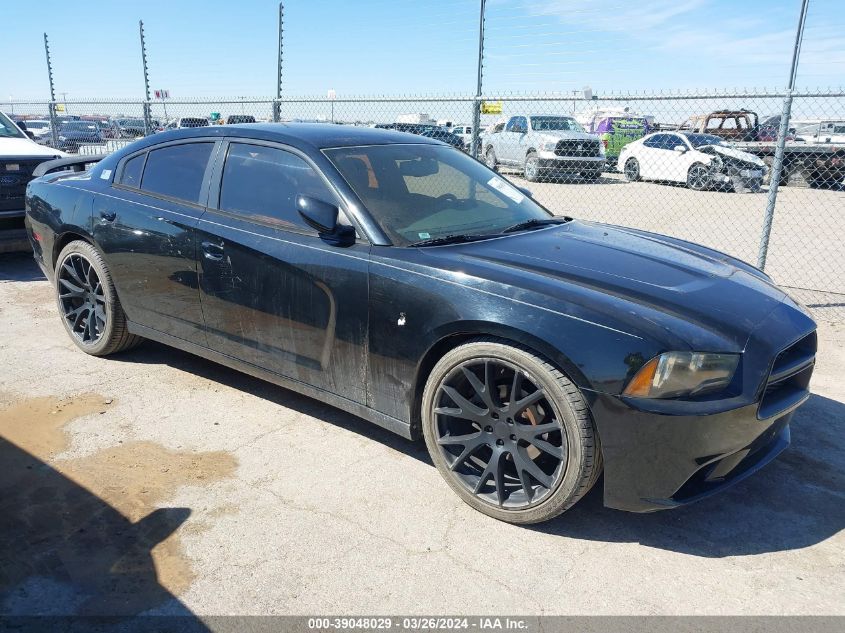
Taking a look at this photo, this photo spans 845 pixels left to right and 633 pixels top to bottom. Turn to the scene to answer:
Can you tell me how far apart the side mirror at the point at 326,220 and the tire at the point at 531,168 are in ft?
48.7

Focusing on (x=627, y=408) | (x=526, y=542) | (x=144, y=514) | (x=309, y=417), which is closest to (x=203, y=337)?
(x=309, y=417)

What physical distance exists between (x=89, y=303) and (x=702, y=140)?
15.7 metres

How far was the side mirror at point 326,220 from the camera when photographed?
3.22 m

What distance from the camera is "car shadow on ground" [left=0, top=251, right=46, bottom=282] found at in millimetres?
7199

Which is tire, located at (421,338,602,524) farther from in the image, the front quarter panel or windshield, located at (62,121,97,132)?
windshield, located at (62,121,97,132)

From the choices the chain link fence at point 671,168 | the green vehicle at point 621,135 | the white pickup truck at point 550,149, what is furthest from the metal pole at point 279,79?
the green vehicle at point 621,135

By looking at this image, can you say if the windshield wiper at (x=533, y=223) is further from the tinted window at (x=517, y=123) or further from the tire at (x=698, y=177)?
the tinted window at (x=517, y=123)

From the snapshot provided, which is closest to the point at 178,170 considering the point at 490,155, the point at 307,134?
the point at 307,134

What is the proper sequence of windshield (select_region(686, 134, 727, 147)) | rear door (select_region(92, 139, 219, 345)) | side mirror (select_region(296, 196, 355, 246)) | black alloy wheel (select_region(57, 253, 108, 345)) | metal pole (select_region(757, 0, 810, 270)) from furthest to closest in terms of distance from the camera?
windshield (select_region(686, 134, 727, 147)) → metal pole (select_region(757, 0, 810, 270)) → black alloy wheel (select_region(57, 253, 108, 345)) → rear door (select_region(92, 139, 219, 345)) → side mirror (select_region(296, 196, 355, 246))

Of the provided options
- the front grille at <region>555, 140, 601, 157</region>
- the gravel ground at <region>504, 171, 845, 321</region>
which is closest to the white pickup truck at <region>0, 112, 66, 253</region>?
the gravel ground at <region>504, 171, 845, 321</region>

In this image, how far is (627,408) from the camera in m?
2.55

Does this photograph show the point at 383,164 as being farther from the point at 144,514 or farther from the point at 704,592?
the point at 704,592

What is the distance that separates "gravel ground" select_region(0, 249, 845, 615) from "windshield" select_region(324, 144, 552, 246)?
1195 mm

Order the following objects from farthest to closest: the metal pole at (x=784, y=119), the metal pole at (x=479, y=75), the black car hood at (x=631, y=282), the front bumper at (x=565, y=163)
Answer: the front bumper at (x=565, y=163) < the metal pole at (x=479, y=75) < the metal pole at (x=784, y=119) < the black car hood at (x=631, y=282)
